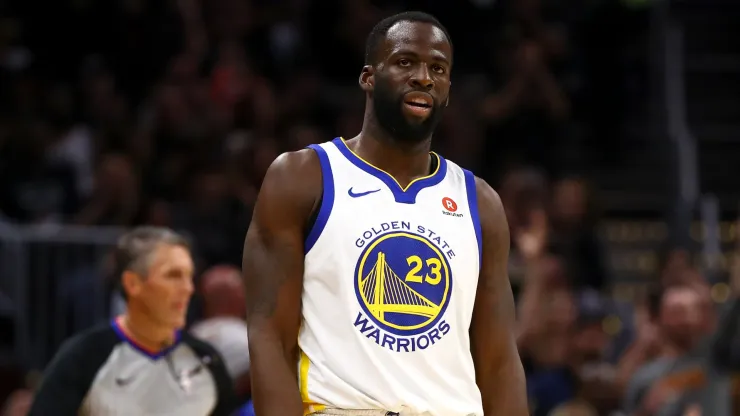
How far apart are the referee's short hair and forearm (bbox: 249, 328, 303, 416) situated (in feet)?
5.25

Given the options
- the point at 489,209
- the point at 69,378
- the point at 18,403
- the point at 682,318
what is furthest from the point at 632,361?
the point at 489,209

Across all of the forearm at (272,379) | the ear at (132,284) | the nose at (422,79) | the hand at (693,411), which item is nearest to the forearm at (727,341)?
the hand at (693,411)

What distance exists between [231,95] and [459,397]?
780 cm

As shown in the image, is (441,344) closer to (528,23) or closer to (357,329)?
(357,329)

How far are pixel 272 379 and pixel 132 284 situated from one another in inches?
67.4

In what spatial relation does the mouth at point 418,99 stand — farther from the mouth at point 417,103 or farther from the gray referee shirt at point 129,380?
the gray referee shirt at point 129,380

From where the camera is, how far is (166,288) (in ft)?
17.3

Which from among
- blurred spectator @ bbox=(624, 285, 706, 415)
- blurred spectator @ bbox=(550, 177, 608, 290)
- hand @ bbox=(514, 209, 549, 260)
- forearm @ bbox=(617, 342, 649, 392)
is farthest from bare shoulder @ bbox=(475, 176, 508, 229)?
blurred spectator @ bbox=(550, 177, 608, 290)

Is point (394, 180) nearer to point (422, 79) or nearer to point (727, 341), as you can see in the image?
point (422, 79)

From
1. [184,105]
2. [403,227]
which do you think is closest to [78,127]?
[184,105]

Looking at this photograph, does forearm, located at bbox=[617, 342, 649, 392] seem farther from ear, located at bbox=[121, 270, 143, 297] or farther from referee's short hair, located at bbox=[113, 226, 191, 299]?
ear, located at bbox=[121, 270, 143, 297]

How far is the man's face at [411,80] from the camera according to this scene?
3922mm

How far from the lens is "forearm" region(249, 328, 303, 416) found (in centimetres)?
373

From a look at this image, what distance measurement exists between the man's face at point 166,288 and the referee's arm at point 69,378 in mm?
254
